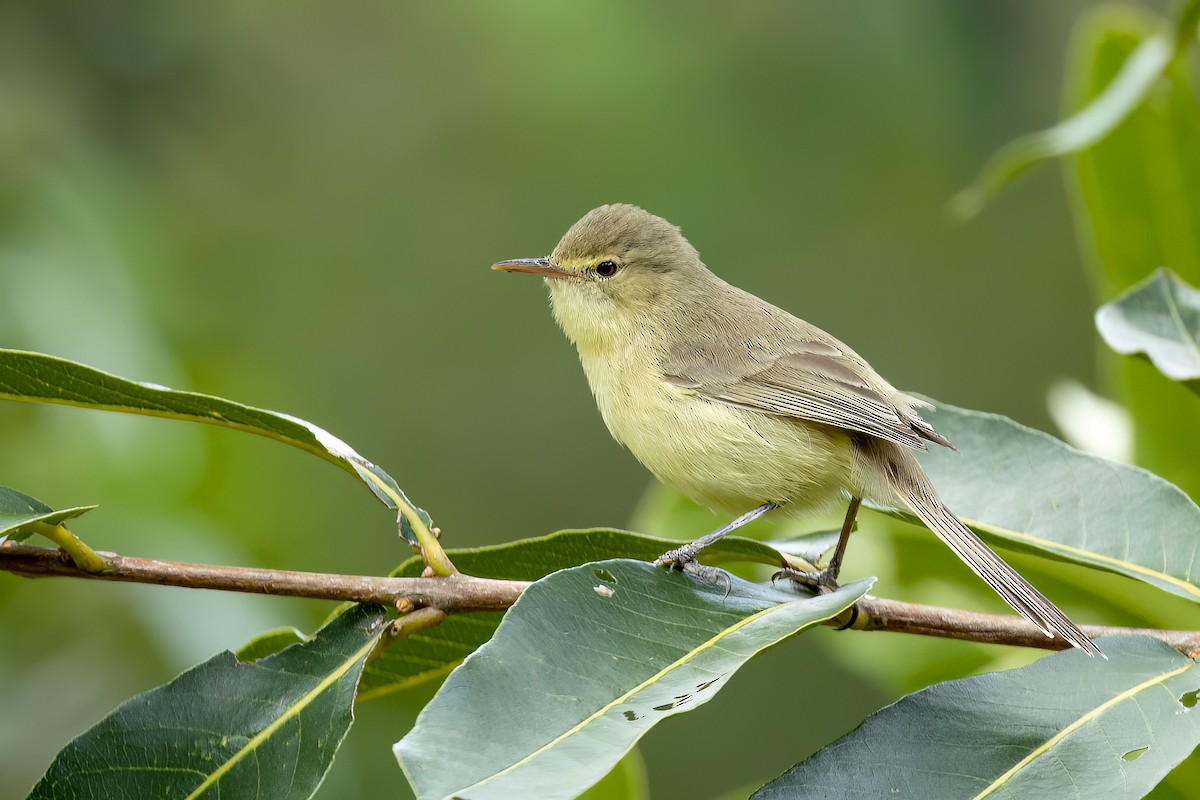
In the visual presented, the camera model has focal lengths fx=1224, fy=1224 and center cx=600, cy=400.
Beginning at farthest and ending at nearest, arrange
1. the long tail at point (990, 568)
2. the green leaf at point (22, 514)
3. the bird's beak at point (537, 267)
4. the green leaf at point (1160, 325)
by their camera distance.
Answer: the bird's beak at point (537, 267)
the green leaf at point (1160, 325)
the long tail at point (990, 568)
the green leaf at point (22, 514)

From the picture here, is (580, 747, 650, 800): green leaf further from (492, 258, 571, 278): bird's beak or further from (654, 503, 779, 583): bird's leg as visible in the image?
(492, 258, 571, 278): bird's beak

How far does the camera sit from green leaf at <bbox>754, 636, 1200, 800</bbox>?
5.90 feet

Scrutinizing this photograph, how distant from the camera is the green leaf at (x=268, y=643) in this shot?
6.91 feet

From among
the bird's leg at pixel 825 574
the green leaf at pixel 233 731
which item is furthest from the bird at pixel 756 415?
the green leaf at pixel 233 731

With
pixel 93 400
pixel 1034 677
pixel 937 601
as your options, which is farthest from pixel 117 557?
pixel 937 601

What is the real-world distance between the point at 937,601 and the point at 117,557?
82.7 inches

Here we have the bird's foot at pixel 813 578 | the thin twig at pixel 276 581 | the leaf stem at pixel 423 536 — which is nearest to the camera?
the thin twig at pixel 276 581

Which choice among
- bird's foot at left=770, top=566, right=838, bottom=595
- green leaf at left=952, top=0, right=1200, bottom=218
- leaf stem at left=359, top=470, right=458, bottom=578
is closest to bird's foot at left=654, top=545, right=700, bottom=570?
bird's foot at left=770, top=566, right=838, bottom=595

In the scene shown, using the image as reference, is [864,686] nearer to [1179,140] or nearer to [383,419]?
[383,419]

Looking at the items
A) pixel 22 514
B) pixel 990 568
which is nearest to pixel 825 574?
pixel 990 568

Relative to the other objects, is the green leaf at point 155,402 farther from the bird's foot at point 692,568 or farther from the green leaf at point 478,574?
the bird's foot at point 692,568

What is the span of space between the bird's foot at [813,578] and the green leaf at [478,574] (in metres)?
0.17

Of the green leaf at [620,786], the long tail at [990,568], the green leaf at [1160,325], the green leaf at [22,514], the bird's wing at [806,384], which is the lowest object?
the green leaf at [620,786]

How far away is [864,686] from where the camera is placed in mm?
7840
